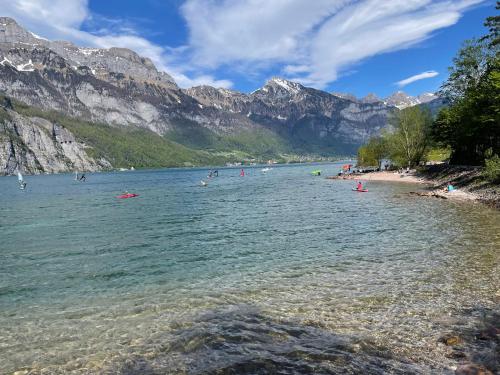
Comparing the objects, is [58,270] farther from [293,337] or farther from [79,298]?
[293,337]

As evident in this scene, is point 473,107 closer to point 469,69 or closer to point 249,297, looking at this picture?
point 469,69

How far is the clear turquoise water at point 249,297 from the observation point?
12.1 m

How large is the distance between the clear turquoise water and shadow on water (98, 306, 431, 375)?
0.06 metres

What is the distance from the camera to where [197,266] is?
2416cm

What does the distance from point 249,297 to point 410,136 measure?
114m

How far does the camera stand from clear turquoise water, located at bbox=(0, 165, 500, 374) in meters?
12.1

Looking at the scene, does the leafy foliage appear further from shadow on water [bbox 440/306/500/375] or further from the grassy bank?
shadow on water [bbox 440/306/500/375]

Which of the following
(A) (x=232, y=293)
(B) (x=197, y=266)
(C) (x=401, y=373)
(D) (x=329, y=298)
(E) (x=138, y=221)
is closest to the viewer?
(C) (x=401, y=373)

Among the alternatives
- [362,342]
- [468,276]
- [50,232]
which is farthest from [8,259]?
[468,276]

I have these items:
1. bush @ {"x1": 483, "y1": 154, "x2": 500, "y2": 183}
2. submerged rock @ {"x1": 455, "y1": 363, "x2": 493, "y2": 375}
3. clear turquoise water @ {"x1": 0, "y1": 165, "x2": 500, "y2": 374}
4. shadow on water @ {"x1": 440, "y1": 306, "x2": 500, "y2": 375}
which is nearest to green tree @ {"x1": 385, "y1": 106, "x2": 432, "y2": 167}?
bush @ {"x1": 483, "y1": 154, "x2": 500, "y2": 183}

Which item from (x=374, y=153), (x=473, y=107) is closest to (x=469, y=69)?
(x=473, y=107)

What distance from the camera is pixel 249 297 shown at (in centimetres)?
1778

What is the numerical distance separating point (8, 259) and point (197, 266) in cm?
1608

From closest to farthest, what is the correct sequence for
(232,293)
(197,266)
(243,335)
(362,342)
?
(362,342) < (243,335) < (232,293) < (197,266)
